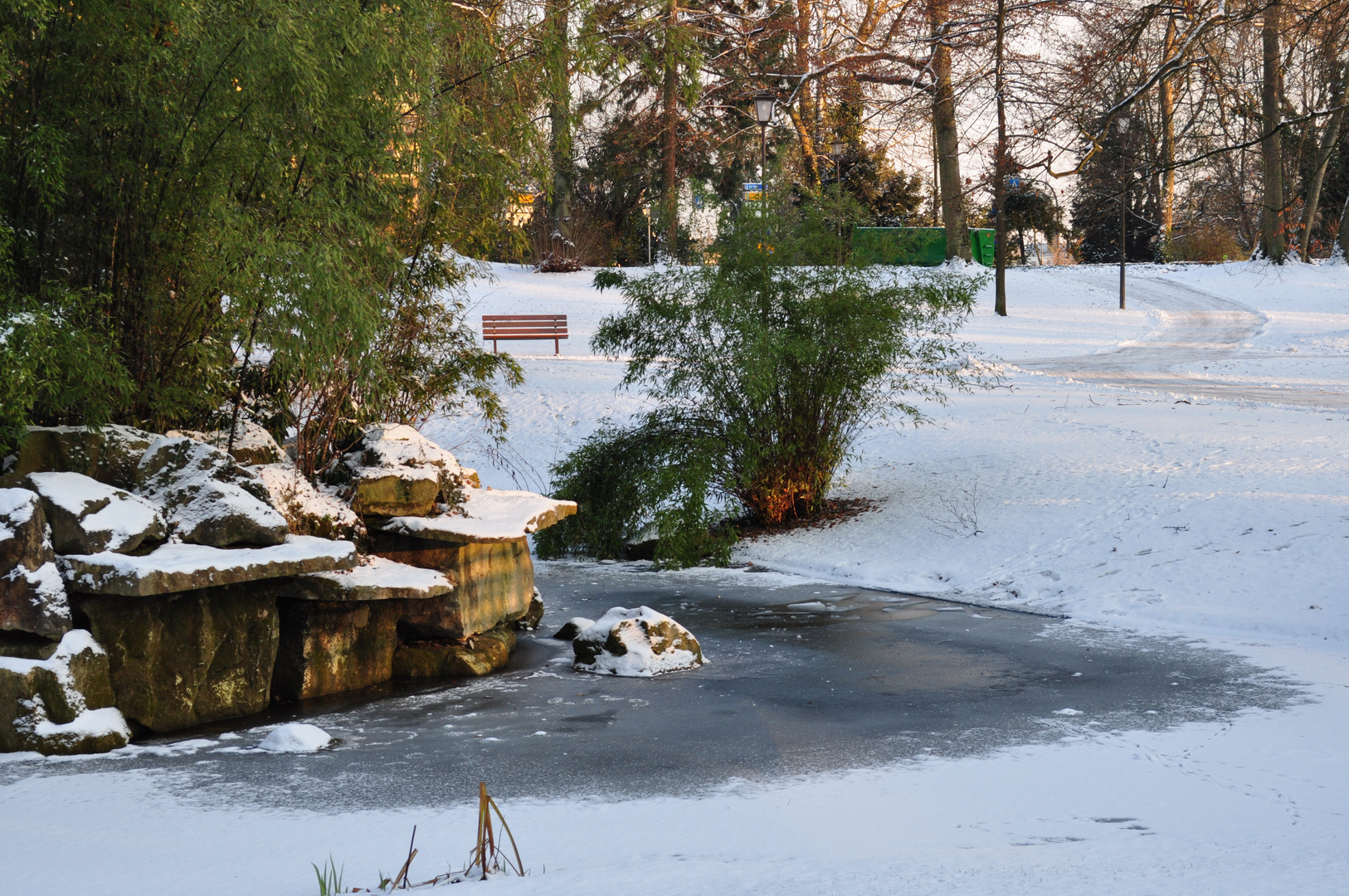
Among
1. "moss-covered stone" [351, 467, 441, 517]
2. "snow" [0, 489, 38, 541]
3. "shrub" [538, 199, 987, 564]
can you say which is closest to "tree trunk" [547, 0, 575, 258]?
"shrub" [538, 199, 987, 564]

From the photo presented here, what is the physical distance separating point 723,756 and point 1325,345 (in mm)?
20862

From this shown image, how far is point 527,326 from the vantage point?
22391mm

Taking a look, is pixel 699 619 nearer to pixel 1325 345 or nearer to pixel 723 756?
pixel 723 756

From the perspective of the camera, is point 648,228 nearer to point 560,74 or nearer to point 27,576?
point 560,74

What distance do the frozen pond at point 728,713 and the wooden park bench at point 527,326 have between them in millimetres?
13834

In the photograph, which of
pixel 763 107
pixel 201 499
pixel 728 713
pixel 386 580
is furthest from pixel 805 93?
pixel 728 713

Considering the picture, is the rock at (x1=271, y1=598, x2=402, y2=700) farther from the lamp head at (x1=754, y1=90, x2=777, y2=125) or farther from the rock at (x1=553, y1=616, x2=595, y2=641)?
the lamp head at (x1=754, y1=90, x2=777, y2=125)

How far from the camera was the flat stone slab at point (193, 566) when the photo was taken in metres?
6.17

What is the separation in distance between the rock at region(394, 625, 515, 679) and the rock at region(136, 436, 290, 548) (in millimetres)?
1263

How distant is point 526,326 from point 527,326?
15 mm

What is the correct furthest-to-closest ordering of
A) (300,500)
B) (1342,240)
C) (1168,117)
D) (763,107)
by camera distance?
1. (1342,240)
2. (763,107)
3. (1168,117)
4. (300,500)

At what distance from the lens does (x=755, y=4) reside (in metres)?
33.8

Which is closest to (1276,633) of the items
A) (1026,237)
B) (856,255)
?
(856,255)

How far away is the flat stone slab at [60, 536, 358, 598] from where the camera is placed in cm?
617
